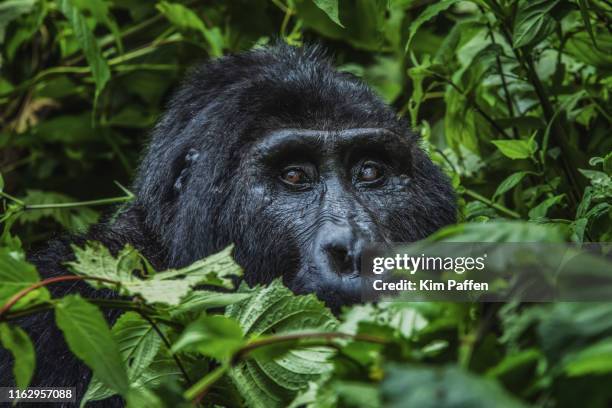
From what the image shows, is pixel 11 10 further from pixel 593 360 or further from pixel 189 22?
pixel 593 360

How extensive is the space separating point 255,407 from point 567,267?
0.98 metres

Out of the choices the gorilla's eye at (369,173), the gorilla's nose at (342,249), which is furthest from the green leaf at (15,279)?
the gorilla's eye at (369,173)

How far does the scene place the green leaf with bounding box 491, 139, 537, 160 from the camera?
3.24 m

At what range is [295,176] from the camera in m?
3.25

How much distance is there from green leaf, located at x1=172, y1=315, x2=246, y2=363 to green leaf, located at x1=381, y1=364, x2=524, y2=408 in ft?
1.41

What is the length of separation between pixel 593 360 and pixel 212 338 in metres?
0.63

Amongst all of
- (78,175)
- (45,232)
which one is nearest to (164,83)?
(78,175)

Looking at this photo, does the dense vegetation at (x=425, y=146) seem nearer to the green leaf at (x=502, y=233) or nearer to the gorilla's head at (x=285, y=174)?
the green leaf at (x=502, y=233)

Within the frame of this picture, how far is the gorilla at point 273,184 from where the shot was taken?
9.79 feet

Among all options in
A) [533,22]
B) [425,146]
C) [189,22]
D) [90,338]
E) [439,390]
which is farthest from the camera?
[189,22]

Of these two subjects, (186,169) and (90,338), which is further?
(186,169)

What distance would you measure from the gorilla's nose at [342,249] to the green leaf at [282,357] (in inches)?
21.8

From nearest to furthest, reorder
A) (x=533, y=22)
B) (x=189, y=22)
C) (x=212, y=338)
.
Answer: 1. (x=212, y=338)
2. (x=533, y=22)
3. (x=189, y=22)

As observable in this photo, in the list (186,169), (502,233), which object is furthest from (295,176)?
(502,233)
